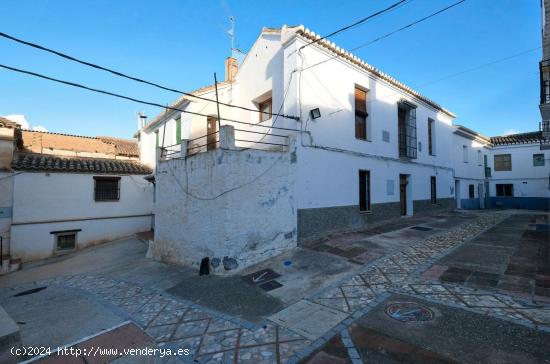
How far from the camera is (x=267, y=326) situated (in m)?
4.01

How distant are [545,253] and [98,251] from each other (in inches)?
648

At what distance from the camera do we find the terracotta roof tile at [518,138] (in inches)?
825

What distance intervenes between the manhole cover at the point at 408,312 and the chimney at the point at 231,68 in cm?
1143

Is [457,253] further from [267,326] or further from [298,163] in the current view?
[267,326]

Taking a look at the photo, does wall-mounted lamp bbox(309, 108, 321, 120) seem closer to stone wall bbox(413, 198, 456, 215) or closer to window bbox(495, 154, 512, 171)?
stone wall bbox(413, 198, 456, 215)

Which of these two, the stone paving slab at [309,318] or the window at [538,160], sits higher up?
the window at [538,160]

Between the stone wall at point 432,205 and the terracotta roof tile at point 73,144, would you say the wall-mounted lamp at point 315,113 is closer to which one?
the stone wall at point 432,205

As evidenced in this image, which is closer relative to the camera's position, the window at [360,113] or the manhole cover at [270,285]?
the manhole cover at [270,285]

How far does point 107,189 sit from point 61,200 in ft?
6.80

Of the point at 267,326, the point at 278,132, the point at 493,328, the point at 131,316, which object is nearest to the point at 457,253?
the point at 493,328

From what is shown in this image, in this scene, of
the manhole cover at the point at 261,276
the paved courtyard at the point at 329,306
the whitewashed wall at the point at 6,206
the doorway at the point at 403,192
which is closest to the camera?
the paved courtyard at the point at 329,306

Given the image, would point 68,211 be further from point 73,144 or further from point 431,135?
point 431,135

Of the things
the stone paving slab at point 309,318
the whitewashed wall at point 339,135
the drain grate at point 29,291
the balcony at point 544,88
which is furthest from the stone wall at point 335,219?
the drain grate at point 29,291

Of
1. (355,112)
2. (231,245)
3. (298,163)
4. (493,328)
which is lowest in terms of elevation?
(493,328)
